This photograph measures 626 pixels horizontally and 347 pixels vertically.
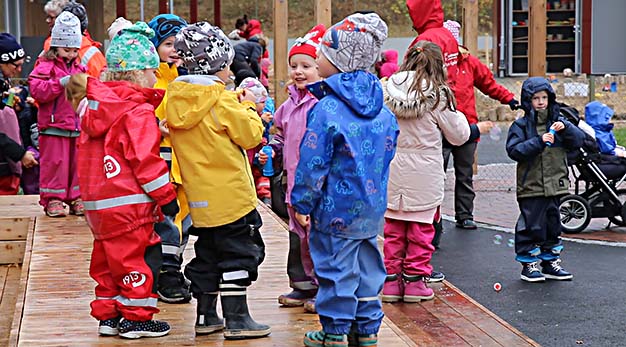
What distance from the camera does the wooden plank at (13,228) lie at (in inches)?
352

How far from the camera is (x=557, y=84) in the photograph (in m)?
24.0

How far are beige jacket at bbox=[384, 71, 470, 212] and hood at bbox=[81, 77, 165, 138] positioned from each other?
2264 millimetres

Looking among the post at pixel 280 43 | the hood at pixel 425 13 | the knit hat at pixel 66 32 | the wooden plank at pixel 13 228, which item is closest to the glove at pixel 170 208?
the knit hat at pixel 66 32

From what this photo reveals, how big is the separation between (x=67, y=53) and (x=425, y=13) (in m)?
3.33

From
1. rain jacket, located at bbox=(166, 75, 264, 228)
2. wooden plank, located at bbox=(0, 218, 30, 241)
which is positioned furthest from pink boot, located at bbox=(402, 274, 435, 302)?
wooden plank, located at bbox=(0, 218, 30, 241)

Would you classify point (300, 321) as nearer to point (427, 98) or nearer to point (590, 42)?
point (427, 98)

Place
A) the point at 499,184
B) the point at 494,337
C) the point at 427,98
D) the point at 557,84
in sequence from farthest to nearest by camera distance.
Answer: the point at 557,84 → the point at 499,184 → the point at 427,98 → the point at 494,337

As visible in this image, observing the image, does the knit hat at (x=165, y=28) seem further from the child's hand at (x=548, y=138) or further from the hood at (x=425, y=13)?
the hood at (x=425, y=13)

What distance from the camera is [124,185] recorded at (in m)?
5.20

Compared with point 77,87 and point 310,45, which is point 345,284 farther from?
point 77,87

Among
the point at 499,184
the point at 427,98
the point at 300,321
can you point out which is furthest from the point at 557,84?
the point at 300,321

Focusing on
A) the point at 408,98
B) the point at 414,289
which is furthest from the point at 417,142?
the point at 414,289

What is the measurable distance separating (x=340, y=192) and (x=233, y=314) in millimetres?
830

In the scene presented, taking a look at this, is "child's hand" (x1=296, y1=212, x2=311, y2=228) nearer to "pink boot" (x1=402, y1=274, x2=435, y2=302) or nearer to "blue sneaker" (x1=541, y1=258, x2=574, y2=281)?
"pink boot" (x1=402, y1=274, x2=435, y2=302)
